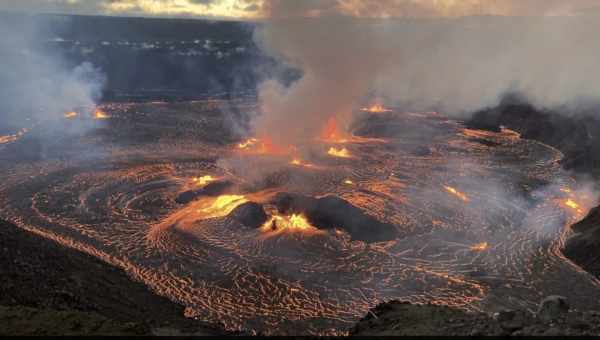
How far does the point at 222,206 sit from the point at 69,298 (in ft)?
69.1

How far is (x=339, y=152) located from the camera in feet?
228

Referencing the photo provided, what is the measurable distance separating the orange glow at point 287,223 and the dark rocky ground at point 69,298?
40.8ft

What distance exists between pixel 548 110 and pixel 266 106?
2068 inches

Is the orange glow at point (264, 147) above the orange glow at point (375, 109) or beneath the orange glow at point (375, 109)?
beneath

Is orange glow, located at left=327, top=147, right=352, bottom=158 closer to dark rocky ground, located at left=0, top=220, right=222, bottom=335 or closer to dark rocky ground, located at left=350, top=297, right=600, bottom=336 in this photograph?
dark rocky ground, located at left=0, top=220, right=222, bottom=335

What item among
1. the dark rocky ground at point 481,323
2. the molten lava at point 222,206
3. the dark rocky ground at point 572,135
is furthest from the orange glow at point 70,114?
the dark rocky ground at point 481,323

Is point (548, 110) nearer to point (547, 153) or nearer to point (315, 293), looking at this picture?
point (547, 153)

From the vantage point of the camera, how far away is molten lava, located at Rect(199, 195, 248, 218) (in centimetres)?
4275

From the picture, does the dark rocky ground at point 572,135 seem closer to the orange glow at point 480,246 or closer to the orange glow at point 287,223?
the orange glow at point 480,246

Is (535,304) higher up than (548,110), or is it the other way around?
(548,110)

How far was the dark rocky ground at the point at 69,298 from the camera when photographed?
17.2m

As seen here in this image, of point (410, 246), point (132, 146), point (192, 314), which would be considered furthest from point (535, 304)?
point (132, 146)

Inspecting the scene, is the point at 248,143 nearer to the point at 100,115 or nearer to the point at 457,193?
the point at 457,193

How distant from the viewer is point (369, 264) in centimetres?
3447
